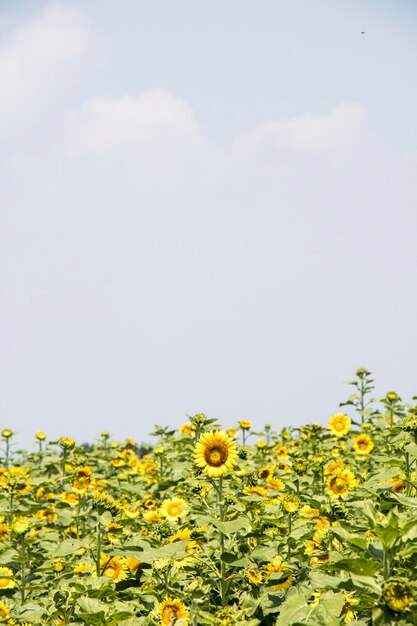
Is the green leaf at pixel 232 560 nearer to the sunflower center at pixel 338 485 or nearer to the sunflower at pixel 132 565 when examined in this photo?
the sunflower at pixel 132 565

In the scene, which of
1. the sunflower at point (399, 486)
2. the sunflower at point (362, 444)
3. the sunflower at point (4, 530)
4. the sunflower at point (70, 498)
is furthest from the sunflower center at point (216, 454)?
the sunflower at point (362, 444)

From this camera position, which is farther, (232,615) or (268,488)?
(268,488)

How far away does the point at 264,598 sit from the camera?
152 inches

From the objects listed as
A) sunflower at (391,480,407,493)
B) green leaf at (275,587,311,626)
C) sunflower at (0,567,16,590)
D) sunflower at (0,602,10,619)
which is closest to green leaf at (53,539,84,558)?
sunflower at (0,602,10,619)

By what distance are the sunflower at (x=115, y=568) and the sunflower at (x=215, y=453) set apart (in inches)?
40.7

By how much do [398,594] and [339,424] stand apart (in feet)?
20.2

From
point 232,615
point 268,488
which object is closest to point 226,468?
point 232,615

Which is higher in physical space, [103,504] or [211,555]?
[103,504]

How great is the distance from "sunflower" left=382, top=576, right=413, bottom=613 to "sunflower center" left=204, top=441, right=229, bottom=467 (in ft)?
6.15

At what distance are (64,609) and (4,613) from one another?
37.0 inches

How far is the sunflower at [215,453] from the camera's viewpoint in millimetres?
4051

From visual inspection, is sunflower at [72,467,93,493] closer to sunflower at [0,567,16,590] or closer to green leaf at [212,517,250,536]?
sunflower at [0,567,16,590]

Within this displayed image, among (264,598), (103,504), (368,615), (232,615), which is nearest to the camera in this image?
(232,615)

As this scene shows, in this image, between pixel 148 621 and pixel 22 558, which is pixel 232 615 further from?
pixel 22 558
